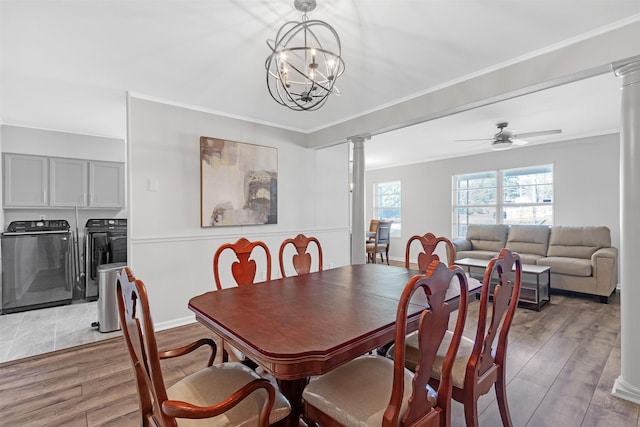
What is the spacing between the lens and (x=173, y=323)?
3.44 m

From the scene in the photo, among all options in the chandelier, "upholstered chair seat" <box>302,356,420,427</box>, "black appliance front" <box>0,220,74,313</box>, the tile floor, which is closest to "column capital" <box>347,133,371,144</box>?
the chandelier

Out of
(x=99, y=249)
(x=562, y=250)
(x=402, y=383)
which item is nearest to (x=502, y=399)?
(x=402, y=383)

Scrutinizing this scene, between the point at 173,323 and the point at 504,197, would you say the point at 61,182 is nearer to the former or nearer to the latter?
the point at 173,323

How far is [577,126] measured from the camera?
15.2 ft

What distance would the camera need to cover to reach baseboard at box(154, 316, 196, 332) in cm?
334

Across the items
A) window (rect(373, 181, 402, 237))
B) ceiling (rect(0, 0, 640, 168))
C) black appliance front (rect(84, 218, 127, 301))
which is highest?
ceiling (rect(0, 0, 640, 168))

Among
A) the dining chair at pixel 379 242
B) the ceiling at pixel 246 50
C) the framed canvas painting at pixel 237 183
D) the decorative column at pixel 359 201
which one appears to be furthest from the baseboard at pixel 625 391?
the dining chair at pixel 379 242

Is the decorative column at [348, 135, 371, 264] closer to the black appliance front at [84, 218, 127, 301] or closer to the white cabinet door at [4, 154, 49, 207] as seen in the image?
the black appliance front at [84, 218, 127, 301]

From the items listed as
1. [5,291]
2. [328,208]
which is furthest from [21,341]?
[328,208]

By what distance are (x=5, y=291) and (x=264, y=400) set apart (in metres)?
4.41

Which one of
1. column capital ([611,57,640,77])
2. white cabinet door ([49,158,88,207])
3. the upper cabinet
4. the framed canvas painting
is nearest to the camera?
column capital ([611,57,640,77])

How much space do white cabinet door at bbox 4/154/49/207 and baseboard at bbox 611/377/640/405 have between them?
623 cm

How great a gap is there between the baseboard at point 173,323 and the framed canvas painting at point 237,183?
107 cm

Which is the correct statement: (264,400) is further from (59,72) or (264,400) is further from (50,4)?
(59,72)
